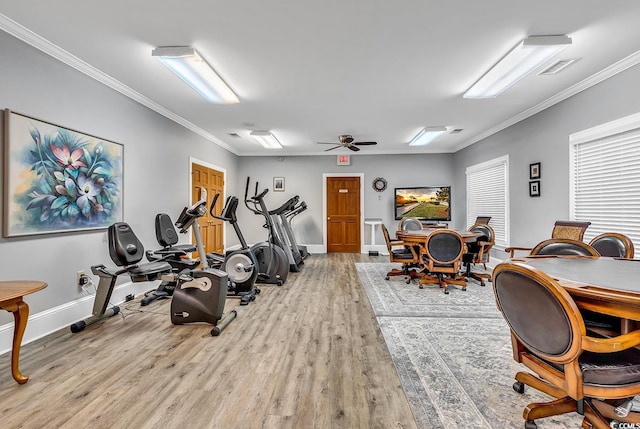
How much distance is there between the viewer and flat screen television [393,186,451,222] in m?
7.24

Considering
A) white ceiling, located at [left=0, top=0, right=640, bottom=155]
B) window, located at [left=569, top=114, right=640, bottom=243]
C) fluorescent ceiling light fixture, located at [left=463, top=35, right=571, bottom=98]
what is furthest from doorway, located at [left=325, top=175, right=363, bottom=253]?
window, located at [left=569, top=114, right=640, bottom=243]

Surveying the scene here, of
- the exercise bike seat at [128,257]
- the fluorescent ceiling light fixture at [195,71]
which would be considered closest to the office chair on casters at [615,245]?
the fluorescent ceiling light fixture at [195,71]

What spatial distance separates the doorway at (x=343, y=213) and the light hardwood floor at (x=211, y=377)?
4.60 metres

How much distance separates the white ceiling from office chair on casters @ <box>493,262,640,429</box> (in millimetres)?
1973

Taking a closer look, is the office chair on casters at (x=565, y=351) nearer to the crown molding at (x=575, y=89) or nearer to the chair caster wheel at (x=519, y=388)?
the chair caster wheel at (x=519, y=388)

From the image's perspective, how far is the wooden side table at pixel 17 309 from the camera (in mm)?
1737

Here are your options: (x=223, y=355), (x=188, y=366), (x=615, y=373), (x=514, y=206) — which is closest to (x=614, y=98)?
(x=514, y=206)

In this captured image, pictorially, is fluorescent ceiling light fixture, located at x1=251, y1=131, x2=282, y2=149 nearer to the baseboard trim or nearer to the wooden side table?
the baseboard trim

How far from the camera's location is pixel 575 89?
3512 mm

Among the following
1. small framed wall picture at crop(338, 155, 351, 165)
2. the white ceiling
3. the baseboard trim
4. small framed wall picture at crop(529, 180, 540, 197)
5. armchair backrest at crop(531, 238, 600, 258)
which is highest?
the white ceiling

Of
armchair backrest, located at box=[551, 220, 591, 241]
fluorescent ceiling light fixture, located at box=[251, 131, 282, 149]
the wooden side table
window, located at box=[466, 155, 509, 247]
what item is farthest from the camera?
fluorescent ceiling light fixture, located at box=[251, 131, 282, 149]

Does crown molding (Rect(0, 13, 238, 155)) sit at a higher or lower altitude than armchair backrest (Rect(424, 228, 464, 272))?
Answer: higher

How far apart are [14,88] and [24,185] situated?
78 centimetres

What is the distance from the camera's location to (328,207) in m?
7.64
